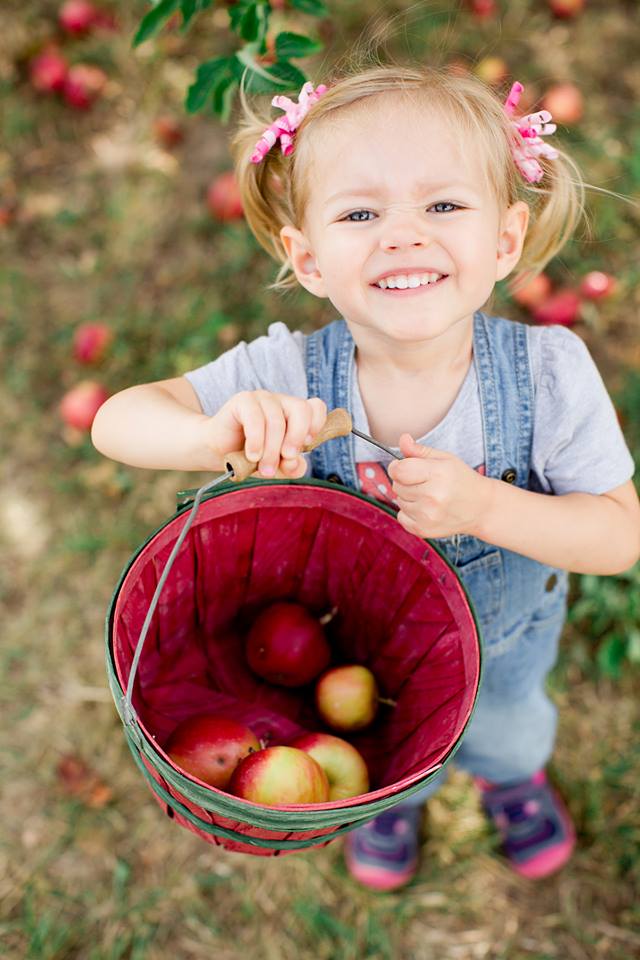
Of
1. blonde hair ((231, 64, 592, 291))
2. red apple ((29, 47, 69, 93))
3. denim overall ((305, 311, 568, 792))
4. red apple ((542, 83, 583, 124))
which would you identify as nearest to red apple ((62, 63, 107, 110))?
red apple ((29, 47, 69, 93))

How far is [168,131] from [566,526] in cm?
205

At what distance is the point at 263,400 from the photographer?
0.98 meters

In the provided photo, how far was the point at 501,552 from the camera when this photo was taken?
4.39 feet

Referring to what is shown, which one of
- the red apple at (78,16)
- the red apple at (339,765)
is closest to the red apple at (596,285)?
the red apple at (339,765)

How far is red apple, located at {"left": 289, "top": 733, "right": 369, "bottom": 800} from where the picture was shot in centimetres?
128

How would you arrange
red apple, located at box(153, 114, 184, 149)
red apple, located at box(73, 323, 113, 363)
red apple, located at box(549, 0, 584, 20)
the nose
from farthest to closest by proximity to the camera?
red apple, located at box(549, 0, 584, 20) → red apple, located at box(153, 114, 184, 149) → red apple, located at box(73, 323, 113, 363) → the nose

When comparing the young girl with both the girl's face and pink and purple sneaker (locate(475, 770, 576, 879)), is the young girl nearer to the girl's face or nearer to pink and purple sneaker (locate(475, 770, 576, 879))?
the girl's face

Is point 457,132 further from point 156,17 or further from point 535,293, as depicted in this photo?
point 535,293

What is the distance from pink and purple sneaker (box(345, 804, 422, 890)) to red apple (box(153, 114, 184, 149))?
2063 millimetres

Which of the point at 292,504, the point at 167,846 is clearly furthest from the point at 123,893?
the point at 292,504

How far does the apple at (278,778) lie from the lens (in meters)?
1.17

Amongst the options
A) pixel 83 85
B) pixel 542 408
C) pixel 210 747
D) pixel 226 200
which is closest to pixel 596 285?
pixel 226 200

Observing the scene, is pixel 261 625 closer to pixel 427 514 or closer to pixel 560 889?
pixel 427 514

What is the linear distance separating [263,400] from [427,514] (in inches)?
10.2
